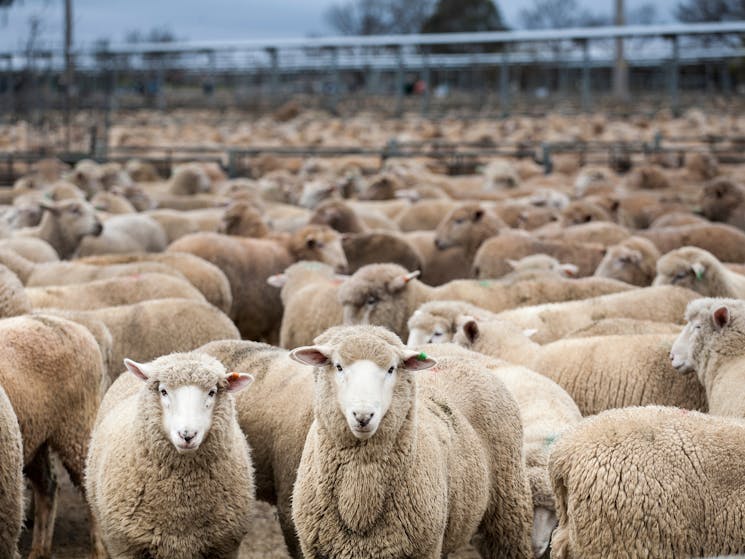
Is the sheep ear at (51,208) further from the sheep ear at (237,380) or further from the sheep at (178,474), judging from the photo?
the sheep ear at (237,380)

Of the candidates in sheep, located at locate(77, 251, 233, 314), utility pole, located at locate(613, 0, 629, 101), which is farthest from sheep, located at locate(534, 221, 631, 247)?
utility pole, located at locate(613, 0, 629, 101)

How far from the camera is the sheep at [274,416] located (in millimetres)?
4566

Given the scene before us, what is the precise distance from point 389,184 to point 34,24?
8.35 meters

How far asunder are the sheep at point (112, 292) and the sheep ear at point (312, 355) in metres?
3.10

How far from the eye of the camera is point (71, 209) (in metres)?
9.30

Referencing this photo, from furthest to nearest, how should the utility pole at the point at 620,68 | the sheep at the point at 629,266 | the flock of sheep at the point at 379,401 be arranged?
the utility pole at the point at 620,68 → the sheep at the point at 629,266 → the flock of sheep at the point at 379,401

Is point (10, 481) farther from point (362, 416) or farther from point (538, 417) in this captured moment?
point (538, 417)

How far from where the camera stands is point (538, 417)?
16.0 ft

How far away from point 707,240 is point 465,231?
6.77 feet

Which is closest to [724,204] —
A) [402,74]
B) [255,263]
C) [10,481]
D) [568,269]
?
[568,269]

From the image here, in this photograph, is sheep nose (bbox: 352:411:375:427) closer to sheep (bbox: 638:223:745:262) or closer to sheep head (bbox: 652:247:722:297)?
sheep head (bbox: 652:247:722:297)

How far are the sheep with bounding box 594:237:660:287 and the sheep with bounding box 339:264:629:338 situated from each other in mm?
654

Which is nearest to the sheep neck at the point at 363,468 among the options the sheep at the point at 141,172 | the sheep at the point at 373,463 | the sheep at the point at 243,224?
the sheep at the point at 373,463

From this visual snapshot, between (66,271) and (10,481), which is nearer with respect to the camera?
(10,481)
